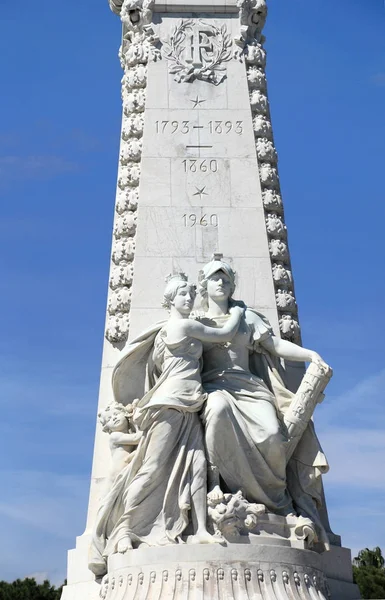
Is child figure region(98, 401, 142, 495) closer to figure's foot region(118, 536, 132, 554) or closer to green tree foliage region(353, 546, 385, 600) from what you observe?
figure's foot region(118, 536, 132, 554)

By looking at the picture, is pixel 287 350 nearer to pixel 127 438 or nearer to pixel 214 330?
pixel 214 330

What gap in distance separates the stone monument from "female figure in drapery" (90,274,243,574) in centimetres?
2

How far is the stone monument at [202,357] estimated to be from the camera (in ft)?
47.2

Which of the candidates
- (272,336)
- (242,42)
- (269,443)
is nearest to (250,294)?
(272,336)

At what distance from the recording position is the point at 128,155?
1764cm

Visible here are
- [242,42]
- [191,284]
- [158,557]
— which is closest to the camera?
[158,557]

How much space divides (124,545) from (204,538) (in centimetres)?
105

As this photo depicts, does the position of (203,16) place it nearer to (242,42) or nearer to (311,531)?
(242,42)

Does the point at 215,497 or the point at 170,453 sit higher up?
the point at 170,453

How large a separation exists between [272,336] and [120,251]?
9.24 feet

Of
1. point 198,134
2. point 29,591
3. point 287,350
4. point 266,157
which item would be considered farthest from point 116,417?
point 29,591

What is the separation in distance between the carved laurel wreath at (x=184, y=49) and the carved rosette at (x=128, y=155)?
11.5 inches

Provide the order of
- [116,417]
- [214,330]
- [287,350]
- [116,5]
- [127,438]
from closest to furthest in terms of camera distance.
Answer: [214,330] < [127,438] < [116,417] < [287,350] < [116,5]

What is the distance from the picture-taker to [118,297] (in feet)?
55.7
